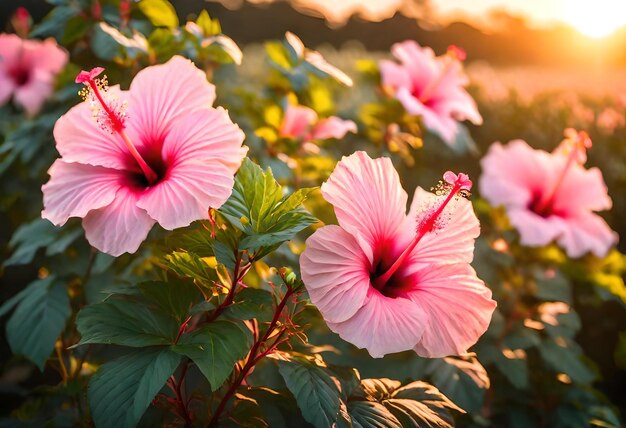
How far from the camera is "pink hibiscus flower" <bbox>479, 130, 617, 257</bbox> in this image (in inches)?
82.7

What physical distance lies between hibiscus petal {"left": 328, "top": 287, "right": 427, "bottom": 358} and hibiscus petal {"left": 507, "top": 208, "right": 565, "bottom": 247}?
1071mm

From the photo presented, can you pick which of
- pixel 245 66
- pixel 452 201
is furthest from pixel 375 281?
pixel 245 66

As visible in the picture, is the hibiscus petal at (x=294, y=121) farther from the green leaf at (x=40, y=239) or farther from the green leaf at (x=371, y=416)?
the green leaf at (x=371, y=416)

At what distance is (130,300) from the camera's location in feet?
3.79

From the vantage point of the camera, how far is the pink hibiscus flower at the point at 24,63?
2.23m

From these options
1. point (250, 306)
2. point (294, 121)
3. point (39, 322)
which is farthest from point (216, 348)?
point (294, 121)

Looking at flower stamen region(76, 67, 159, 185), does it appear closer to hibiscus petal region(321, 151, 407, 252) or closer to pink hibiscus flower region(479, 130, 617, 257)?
hibiscus petal region(321, 151, 407, 252)

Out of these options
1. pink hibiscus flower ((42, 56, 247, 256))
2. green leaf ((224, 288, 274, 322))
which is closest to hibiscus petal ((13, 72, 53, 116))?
pink hibiscus flower ((42, 56, 247, 256))

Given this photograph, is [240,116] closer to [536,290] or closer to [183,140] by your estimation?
[183,140]

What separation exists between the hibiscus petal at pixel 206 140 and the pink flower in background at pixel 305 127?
76 cm

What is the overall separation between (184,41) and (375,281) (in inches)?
35.5

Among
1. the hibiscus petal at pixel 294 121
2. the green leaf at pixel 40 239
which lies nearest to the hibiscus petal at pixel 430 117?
the hibiscus petal at pixel 294 121

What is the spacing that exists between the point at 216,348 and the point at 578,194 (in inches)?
67.1

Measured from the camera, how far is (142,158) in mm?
1285
